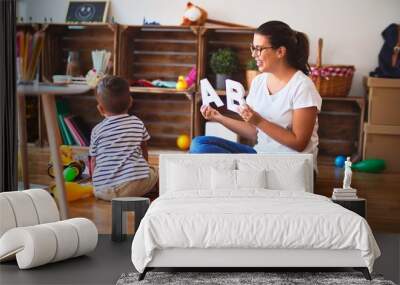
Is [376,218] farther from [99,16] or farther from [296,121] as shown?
[99,16]

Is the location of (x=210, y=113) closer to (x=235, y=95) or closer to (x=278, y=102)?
(x=235, y=95)

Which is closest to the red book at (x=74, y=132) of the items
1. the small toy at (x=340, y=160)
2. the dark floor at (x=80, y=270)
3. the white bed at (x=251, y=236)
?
the dark floor at (x=80, y=270)

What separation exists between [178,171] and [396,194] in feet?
4.93

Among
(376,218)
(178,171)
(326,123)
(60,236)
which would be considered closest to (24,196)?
(60,236)

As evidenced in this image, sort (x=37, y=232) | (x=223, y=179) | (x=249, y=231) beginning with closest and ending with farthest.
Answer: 1. (x=249, y=231)
2. (x=37, y=232)
3. (x=223, y=179)

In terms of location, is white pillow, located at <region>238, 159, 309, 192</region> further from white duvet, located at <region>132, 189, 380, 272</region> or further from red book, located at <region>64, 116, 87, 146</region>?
red book, located at <region>64, 116, 87, 146</region>

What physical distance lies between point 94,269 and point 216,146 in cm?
126

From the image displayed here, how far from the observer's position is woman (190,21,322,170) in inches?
185

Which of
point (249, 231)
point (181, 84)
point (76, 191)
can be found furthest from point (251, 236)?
point (76, 191)

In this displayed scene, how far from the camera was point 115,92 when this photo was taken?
5.16 metres

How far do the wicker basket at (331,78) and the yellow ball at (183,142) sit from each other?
91 cm

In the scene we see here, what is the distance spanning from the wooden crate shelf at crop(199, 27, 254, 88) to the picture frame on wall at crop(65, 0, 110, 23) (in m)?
0.67

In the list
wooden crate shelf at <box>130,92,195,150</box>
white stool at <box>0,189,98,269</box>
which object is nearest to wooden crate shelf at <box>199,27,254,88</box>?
wooden crate shelf at <box>130,92,195,150</box>

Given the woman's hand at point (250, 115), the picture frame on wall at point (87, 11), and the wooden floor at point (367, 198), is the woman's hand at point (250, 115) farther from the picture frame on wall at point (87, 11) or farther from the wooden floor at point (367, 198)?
the picture frame on wall at point (87, 11)
